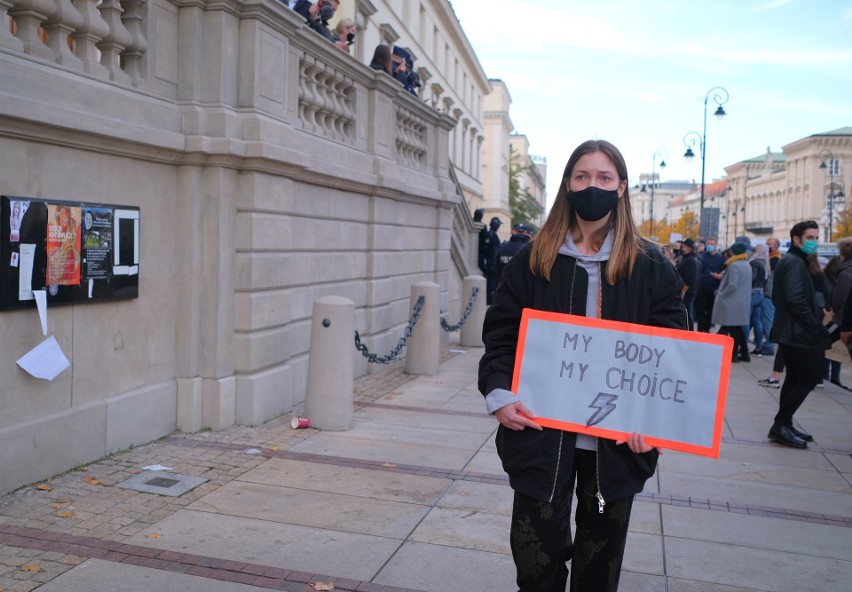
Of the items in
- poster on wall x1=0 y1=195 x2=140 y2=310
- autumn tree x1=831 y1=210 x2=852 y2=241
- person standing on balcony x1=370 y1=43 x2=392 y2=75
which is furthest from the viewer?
autumn tree x1=831 y1=210 x2=852 y2=241

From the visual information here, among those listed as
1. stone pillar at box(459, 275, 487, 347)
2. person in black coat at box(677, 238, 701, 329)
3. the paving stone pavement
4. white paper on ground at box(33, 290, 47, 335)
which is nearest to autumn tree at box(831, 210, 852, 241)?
person in black coat at box(677, 238, 701, 329)

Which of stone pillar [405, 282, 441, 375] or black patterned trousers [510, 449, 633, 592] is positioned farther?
stone pillar [405, 282, 441, 375]

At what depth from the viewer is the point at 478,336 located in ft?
50.7

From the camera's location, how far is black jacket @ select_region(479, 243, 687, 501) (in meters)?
3.17

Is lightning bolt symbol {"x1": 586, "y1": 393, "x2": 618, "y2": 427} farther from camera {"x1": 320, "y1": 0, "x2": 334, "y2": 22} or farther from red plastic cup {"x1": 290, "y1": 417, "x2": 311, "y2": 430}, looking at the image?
camera {"x1": 320, "y1": 0, "x2": 334, "y2": 22}

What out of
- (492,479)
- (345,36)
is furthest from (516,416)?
(345,36)

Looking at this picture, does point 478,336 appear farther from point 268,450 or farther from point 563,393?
point 563,393

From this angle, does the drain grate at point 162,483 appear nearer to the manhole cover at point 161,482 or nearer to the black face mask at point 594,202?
the manhole cover at point 161,482

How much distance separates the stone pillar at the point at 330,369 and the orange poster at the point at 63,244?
2.42 m

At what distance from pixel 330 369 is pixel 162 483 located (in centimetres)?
229

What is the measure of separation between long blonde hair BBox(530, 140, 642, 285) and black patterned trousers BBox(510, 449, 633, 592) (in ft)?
2.40

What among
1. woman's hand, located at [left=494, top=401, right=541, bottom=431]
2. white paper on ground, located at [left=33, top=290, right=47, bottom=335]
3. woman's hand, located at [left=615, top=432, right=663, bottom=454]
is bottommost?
woman's hand, located at [left=615, top=432, right=663, bottom=454]

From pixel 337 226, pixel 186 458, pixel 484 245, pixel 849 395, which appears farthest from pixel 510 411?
pixel 484 245

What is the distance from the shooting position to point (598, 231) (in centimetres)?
339
